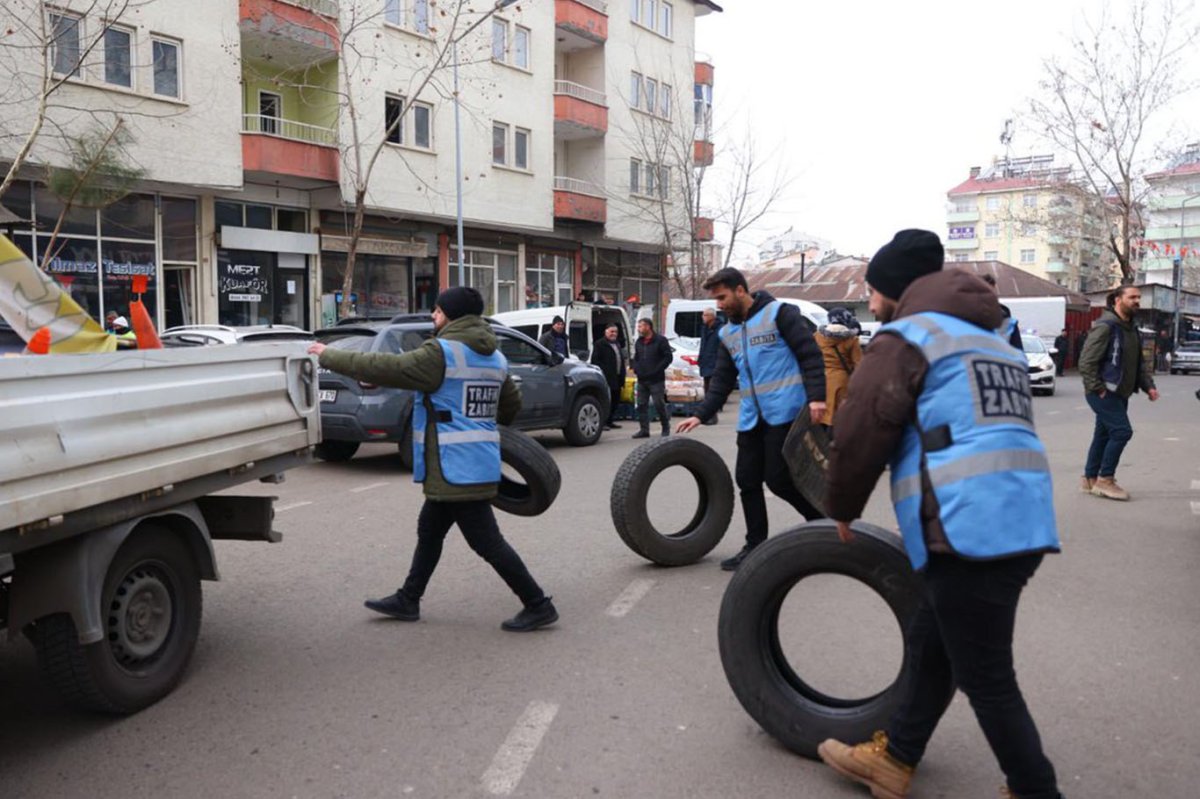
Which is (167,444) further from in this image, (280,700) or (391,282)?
(391,282)

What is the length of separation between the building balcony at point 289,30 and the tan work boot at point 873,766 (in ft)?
67.8

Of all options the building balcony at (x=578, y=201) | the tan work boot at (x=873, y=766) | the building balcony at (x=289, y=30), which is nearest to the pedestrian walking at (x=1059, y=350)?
the building balcony at (x=578, y=201)

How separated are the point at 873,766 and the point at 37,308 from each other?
12.2ft

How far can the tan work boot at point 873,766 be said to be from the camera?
3244mm

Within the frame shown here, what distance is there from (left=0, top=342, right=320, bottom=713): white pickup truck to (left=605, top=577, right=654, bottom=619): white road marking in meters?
1.97

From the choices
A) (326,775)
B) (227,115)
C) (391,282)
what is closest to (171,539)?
(326,775)

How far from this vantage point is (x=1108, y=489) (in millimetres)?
9352

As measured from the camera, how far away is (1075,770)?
3.55 m

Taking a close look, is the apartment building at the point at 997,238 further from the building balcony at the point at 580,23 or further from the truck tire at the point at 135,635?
the truck tire at the point at 135,635

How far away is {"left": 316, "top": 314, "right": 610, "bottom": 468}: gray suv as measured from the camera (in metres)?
10.6

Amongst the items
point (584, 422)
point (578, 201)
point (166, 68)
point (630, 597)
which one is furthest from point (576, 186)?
point (630, 597)

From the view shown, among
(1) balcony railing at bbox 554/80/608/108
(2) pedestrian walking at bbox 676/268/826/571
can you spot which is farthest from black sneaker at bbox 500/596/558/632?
(1) balcony railing at bbox 554/80/608/108

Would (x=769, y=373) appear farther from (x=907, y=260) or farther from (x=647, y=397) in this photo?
(x=647, y=397)

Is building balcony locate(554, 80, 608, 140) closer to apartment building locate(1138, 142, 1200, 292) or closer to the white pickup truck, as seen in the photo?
apartment building locate(1138, 142, 1200, 292)
